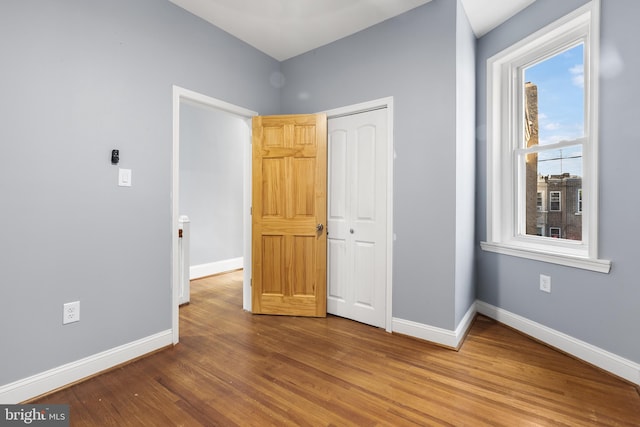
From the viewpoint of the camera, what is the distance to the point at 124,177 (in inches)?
85.4

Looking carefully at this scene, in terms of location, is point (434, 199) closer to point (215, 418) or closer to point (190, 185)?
point (215, 418)

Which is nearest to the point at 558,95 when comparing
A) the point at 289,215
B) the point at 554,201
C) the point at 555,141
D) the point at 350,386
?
the point at 555,141

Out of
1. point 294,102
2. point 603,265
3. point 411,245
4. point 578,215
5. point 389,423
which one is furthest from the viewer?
point 294,102

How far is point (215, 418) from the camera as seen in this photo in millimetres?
1628

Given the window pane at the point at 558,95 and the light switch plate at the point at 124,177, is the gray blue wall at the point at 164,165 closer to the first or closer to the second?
the light switch plate at the point at 124,177

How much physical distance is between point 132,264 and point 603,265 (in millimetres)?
3377

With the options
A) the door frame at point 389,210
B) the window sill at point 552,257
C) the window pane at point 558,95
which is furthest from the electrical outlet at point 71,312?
the window pane at point 558,95

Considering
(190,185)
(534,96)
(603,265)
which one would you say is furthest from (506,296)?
(190,185)

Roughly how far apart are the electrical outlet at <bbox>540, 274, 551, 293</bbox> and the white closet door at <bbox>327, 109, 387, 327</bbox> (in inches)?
51.2

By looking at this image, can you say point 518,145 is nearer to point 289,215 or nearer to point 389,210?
point 389,210

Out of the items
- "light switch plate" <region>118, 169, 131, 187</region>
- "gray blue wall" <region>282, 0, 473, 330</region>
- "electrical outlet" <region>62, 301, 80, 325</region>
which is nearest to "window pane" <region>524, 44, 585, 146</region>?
"gray blue wall" <region>282, 0, 473, 330</region>

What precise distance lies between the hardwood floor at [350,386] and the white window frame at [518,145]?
A: 2.61ft

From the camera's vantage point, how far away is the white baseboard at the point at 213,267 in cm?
459

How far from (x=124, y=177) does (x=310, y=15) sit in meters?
2.07
